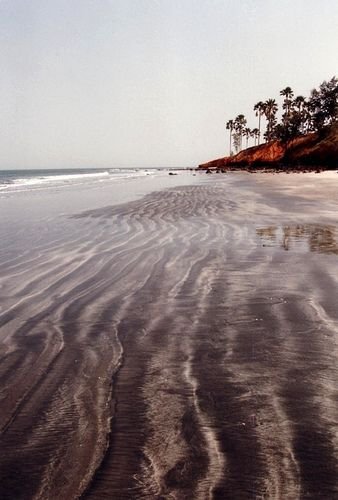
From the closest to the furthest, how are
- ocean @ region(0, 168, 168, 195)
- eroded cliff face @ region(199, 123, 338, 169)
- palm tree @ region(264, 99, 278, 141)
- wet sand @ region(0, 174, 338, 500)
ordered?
wet sand @ region(0, 174, 338, 500), ocean @ region(0, 168, 168, 195), eroded cliff face @ region(199, 123, 338, 169), palm tree @ region(264, 99, 278, 141)

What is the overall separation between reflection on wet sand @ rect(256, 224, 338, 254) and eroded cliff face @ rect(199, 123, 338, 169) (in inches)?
2345

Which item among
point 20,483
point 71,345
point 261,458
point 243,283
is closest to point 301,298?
point 243,283

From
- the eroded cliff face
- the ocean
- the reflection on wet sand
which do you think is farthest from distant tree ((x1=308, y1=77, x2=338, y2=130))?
the reflection on wet sand

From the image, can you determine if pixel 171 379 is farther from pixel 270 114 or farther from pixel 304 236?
pixel 270 114

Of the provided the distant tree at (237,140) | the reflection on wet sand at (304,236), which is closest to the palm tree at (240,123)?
the distant tree at (237,140)

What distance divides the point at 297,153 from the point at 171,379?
279 feet

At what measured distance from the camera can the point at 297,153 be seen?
81.8 metres

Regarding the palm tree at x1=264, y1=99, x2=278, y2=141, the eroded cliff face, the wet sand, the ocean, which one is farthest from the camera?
the palm tree at x1=264, y1=99, x2=278, y2=141

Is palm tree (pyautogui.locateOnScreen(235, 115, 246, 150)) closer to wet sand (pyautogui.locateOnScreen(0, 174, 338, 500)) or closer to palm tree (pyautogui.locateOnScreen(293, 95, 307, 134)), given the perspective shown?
palm tree (pyautogui.locateOnScreen(293, 95, 307, 134))

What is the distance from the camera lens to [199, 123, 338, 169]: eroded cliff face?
69625 mm

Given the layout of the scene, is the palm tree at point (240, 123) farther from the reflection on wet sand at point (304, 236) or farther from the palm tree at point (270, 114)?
the reflection on wet sand at point (304, 236)

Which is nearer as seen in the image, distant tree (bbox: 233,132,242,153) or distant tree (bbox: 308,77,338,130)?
distant tree (bbox: 308,77,338,130)

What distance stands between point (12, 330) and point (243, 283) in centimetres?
278

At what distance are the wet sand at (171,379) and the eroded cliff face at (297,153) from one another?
64.7 metres
